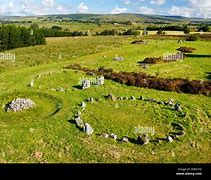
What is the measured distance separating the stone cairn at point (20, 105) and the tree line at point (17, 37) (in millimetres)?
72004

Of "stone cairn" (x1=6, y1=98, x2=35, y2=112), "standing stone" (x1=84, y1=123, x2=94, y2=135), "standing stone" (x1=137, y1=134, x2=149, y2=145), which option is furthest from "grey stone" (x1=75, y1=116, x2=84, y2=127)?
"stone cairn" (x1=6, y1=98, x2=35, y2=112)

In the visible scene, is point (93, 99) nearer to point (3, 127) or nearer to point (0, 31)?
point (3, 127)

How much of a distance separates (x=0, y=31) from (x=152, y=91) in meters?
71.1

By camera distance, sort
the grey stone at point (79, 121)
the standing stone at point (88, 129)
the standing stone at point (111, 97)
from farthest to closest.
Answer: the standing stone at point (111, 97), the grey stone at point (79, 121), the standing stone at point (88, 129)

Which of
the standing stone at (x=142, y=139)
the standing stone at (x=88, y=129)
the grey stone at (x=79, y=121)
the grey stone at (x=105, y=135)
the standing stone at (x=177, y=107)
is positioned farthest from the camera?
the standing stone at (x=177, y=107)

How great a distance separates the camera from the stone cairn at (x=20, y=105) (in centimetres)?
2991

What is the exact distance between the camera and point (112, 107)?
105 ft

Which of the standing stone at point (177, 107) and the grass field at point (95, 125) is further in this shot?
the standing stone at point (177, 107)

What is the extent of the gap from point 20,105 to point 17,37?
78.3 m

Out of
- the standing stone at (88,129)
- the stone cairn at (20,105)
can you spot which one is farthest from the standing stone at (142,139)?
the stone cairn at (20,105)

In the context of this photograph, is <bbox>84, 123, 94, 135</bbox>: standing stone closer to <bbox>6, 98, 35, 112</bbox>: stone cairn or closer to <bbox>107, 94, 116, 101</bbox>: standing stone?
<bbox>6, 98, 35, 112</bbox>: stone cairn

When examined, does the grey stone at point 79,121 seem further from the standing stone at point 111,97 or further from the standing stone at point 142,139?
the standing stone at point 111,97

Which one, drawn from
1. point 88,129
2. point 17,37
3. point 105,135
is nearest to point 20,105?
point 88,129
